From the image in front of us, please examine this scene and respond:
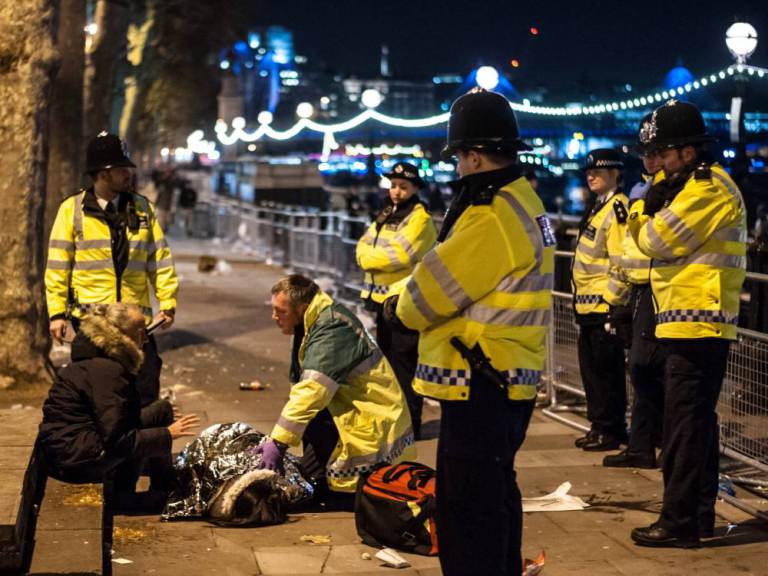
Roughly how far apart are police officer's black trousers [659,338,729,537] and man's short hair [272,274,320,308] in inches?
75.4

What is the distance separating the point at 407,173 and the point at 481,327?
5.15 metres

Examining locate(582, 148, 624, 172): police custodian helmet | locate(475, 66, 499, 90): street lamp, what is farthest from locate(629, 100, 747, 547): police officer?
locate(475, 66, 499, 90): street lamp

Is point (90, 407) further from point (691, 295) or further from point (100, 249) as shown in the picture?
point (691, 295)

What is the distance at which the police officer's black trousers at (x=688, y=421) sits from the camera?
6.50m

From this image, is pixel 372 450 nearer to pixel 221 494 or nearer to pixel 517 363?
pixel 221 494

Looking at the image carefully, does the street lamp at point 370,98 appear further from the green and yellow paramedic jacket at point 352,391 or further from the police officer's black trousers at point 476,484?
the police officer's black trousers at point 476,484

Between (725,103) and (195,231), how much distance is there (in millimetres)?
17393

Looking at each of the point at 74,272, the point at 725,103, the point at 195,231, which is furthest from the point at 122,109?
the point at 74,272

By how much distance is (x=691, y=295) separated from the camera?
21.5 feet

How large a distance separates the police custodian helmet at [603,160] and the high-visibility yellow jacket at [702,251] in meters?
2.43

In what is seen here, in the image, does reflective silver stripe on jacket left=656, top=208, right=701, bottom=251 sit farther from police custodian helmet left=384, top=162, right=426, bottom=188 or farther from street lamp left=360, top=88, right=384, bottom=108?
street lamp left=360, top=88, right=384, bottom=108

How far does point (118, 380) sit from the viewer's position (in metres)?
6.83

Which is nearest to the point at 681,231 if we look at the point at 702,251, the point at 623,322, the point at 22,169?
the point at 702,251

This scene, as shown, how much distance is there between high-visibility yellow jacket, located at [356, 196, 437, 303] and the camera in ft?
31.8
